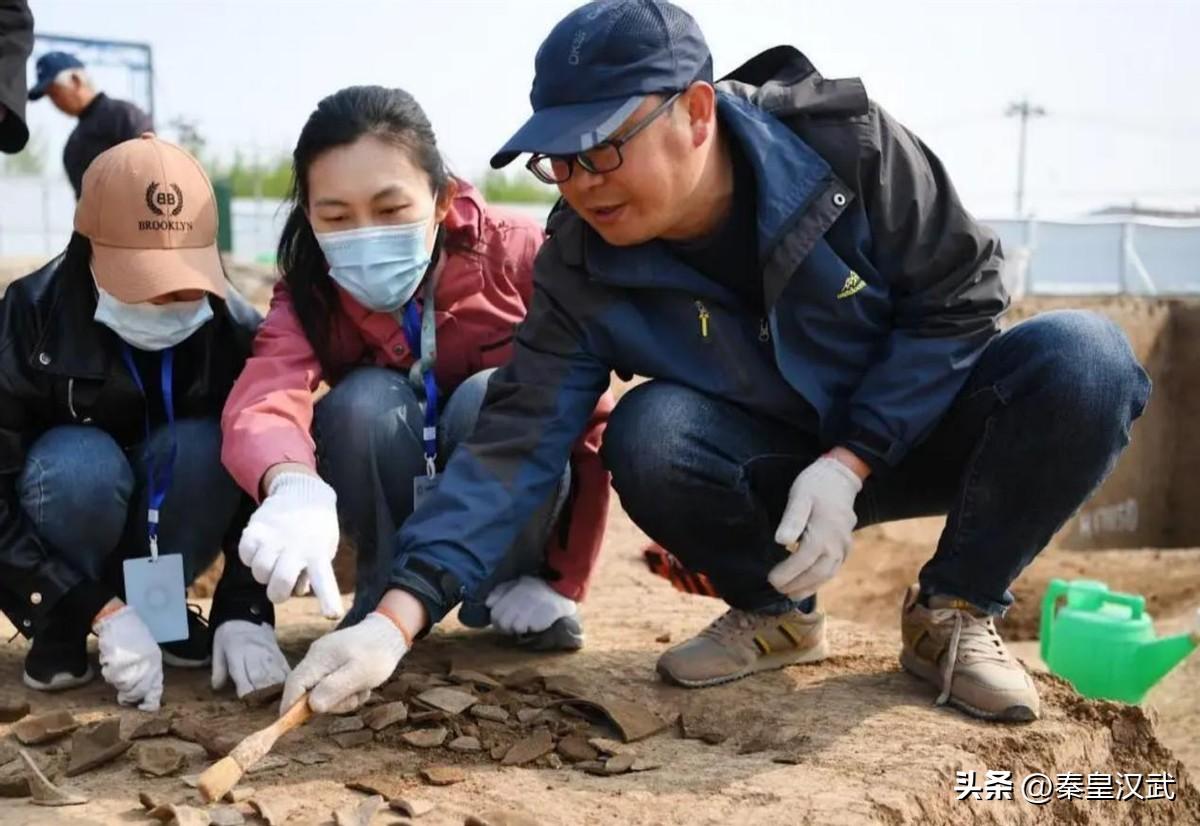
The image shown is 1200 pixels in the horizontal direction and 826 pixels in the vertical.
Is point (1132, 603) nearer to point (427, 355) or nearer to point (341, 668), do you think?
point (427, 355)

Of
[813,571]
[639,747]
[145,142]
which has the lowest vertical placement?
[639,747]

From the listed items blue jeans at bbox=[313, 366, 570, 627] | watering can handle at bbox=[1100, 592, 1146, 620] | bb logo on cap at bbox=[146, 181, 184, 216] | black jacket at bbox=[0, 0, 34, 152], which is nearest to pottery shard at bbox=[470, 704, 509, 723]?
blue jeans at bbox=[313, 366, 570, 627]

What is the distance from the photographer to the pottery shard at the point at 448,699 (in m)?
2.39

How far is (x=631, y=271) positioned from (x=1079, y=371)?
79 centimetres

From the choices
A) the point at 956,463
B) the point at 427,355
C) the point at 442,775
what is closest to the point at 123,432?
the point at 427,355

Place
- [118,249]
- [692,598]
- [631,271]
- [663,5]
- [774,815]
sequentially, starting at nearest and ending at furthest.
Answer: [774,815], [663,5], [631,271], [118,249], [692,598]

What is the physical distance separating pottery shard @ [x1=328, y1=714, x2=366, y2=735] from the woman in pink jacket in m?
0.28

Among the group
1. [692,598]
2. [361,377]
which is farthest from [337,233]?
[692,598]

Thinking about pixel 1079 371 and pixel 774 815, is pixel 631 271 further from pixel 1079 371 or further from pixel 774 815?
pixel 774 815

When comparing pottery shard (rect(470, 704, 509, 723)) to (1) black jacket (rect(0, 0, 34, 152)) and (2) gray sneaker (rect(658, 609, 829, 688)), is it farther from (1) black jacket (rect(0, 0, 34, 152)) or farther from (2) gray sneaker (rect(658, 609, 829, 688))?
(1) black jacket (rect(0, 0, 34, 152))

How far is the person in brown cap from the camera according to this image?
2547 mm

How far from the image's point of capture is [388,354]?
9.02ft

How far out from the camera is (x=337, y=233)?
100 inches

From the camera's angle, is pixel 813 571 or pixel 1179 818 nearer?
pixel 813 571
